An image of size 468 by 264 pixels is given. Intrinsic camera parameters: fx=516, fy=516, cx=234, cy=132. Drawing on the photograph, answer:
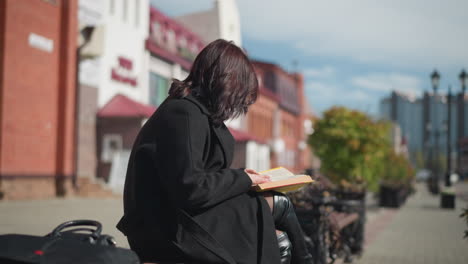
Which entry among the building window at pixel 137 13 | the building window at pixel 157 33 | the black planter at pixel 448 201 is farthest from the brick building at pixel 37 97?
the black planter at pixel 448 201

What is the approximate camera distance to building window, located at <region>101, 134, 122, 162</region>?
23.0 metres

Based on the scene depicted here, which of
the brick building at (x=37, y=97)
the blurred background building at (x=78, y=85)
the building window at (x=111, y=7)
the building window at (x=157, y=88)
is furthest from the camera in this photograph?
the building window at (x=157, y=88)

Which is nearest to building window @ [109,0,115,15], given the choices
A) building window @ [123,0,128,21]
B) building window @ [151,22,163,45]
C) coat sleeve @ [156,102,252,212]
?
building window @ [123,0,128,21]

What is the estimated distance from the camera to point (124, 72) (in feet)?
79.5

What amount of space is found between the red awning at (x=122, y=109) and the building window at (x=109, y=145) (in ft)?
3.64

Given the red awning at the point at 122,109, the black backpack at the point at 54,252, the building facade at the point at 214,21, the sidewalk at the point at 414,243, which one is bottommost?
the sidewalk at the point at 414,243

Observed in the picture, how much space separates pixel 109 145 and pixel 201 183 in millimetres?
21522

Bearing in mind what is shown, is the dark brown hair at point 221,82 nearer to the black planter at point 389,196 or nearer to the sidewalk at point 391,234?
the sidewalk at point 391,234

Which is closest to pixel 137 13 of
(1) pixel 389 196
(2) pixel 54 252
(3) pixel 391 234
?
(1) pixel 389 196

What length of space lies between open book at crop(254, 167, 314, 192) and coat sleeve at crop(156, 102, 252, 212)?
0.22m

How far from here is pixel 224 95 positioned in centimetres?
258

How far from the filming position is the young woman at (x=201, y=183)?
7.86 feet

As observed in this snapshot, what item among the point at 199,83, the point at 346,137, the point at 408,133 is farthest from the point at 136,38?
the point at 408,133

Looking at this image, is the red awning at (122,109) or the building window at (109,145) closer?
the red awning at (122,109)
